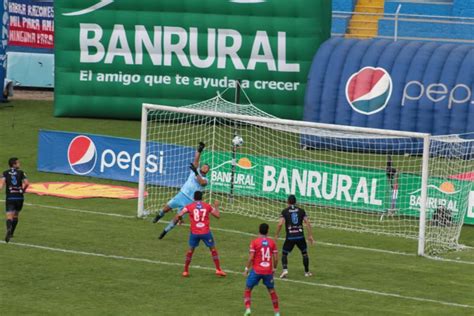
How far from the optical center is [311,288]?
2631 cm

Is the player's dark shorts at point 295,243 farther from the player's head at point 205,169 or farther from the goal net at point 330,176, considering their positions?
the player's head at point 205,169

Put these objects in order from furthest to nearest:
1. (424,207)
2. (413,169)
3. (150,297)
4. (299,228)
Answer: (413,169) → (424,207) → (299,228) → (150,297)

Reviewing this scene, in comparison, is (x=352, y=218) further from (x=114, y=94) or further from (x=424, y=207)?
(x=114, y=94)

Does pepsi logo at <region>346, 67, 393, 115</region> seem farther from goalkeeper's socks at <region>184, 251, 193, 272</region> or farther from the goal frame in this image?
goalkeeper's socks at <region>184, 251, 193, 272</region>

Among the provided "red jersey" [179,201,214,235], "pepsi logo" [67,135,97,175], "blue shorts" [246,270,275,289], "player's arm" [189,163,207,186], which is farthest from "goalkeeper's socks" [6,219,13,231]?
"pepsi logo" [67,135,97,175]

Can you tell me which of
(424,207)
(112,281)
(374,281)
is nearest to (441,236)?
(424,207)

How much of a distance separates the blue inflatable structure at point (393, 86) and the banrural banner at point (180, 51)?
10.1 feet

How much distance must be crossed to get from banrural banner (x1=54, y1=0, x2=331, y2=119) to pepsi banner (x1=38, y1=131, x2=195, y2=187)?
10.4 metres

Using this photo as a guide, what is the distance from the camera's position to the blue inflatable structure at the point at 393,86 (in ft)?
146

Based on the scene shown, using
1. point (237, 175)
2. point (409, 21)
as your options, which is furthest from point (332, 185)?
point (409, 21)

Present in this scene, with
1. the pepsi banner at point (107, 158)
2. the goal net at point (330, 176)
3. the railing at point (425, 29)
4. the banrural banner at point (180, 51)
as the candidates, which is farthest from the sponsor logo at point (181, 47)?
the pepsi banner at point (107, 158)

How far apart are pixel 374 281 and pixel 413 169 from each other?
10390 mm

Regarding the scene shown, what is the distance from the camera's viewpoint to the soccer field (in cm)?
2447

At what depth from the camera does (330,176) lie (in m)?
35.4
